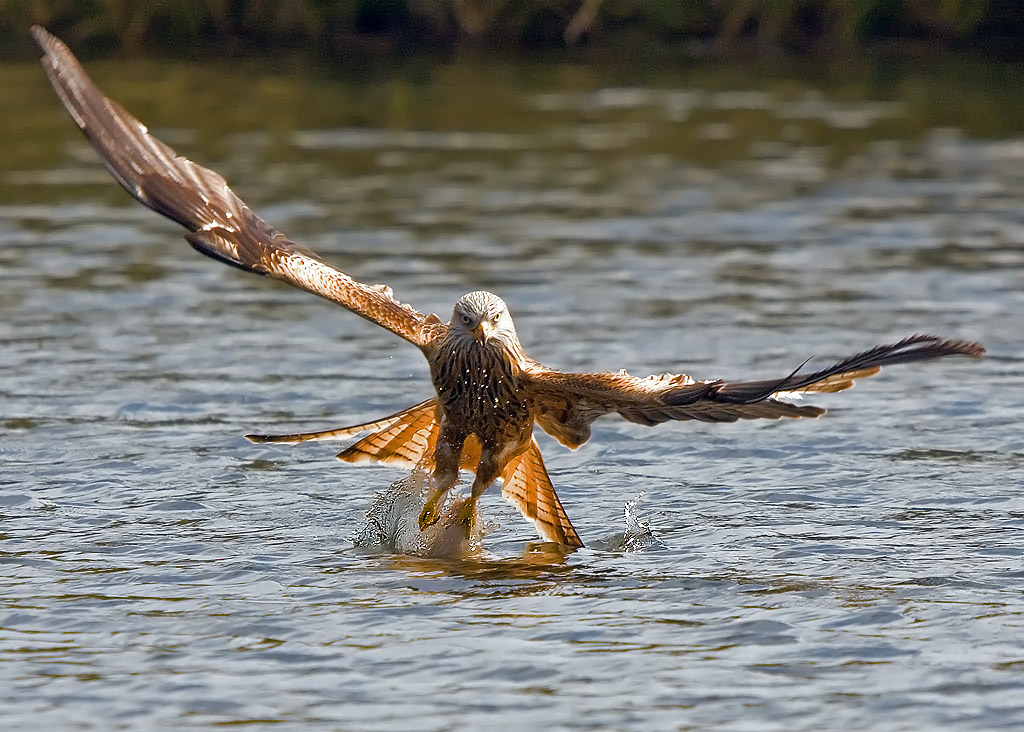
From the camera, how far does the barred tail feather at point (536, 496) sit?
7859 millimetres

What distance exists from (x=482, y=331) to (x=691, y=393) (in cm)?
117

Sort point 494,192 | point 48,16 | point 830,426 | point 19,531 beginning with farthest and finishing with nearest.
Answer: point 48,16 → point 494,192 → point 830,426 → point 19,531

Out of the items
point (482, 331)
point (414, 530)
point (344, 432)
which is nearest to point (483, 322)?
point (482, 331)

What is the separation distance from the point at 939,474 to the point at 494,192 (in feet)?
29.3

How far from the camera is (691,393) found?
6555 millimetres

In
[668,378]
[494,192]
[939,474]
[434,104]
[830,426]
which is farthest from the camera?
[434,104]

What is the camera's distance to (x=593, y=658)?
6.29m

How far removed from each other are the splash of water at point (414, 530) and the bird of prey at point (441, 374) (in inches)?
1.9

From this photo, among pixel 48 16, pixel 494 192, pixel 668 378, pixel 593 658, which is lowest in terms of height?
pixel 593 658

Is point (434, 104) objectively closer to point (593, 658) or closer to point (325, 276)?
point (325, 276)

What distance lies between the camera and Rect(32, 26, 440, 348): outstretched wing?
799cm

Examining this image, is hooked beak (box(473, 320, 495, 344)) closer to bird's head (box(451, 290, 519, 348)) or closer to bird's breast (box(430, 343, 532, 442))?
bird's head (box(451, 290, 519, 348))

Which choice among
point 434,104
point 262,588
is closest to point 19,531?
point 262,588

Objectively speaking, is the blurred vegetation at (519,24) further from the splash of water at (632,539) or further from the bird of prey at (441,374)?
the splash of water at (632,539)
